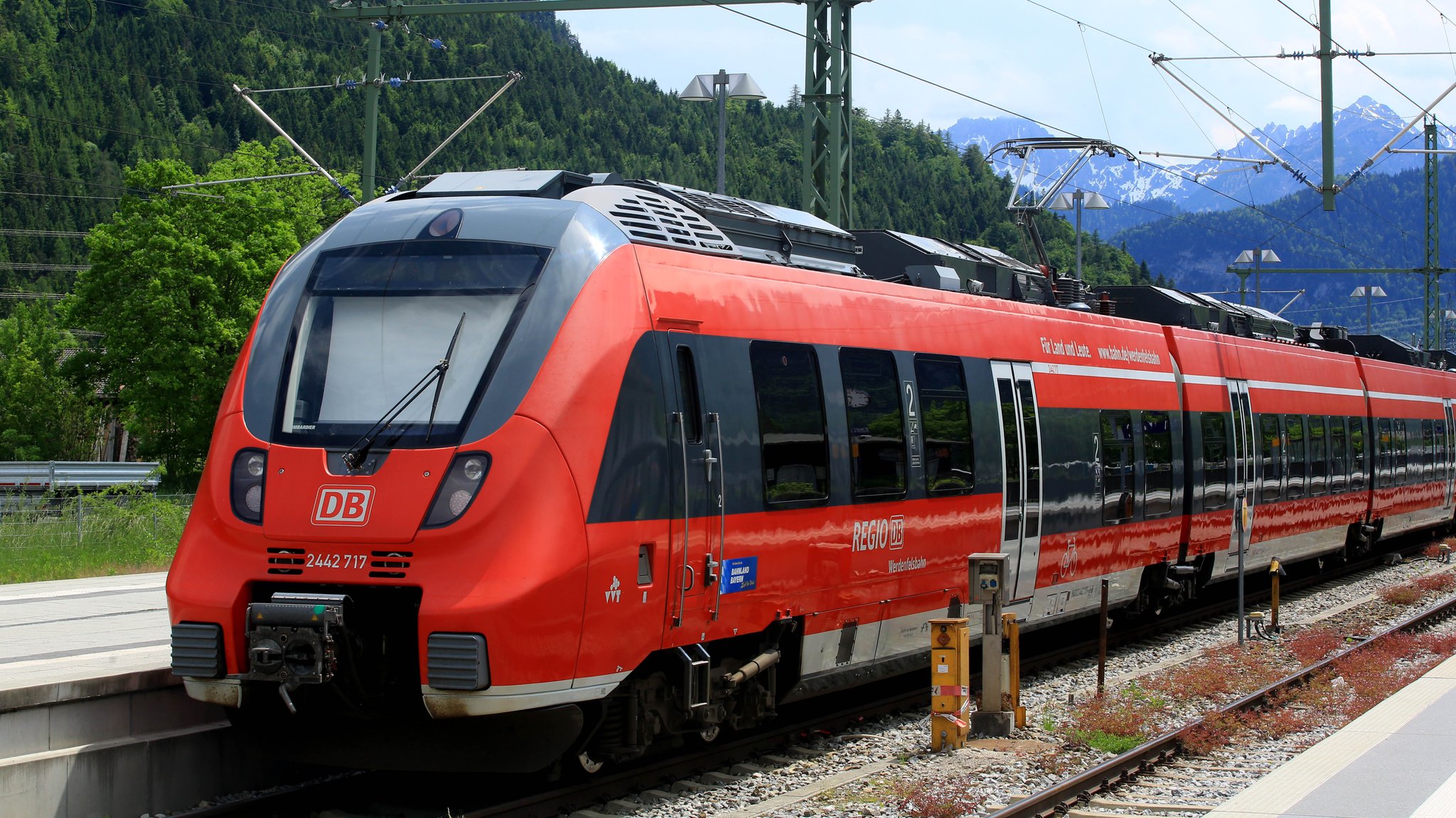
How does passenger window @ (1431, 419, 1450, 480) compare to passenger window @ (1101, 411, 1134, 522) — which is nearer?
passenger window @ (1101, 411, 1134, 522)

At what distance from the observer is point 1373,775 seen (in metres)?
8.73

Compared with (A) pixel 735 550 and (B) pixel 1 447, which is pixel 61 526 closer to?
(A) pixel 735 550

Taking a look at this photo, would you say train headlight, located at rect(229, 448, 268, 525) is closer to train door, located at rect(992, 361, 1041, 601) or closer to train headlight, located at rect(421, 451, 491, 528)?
train headlight, located at rect(421, 451, 491, 528)

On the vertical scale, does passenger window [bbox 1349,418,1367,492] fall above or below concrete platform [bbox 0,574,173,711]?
above

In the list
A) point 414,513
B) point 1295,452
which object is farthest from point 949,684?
point 1295,452

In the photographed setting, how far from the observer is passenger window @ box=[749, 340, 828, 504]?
944cm

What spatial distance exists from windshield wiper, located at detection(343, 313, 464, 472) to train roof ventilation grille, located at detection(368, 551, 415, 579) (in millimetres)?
506

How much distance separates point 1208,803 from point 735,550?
3335mm

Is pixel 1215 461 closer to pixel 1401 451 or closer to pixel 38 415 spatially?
pixel 1401 451

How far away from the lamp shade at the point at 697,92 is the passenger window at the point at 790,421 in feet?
43.9

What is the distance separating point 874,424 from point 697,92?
1340cm

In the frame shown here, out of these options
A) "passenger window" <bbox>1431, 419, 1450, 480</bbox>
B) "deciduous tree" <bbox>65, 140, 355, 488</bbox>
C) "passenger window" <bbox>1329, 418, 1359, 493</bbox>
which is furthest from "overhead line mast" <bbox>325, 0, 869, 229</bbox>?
"deciduous tree" <bbox>65, 140, 355, 488</bbox>

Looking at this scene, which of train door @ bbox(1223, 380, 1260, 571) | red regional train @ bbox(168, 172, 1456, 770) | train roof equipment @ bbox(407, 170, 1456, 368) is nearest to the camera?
red regional train @ bbox(168, 172, 1456, 770)

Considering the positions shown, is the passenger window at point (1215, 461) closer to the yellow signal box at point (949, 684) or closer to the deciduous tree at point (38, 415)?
the yellow signal box at point (949, 684)
